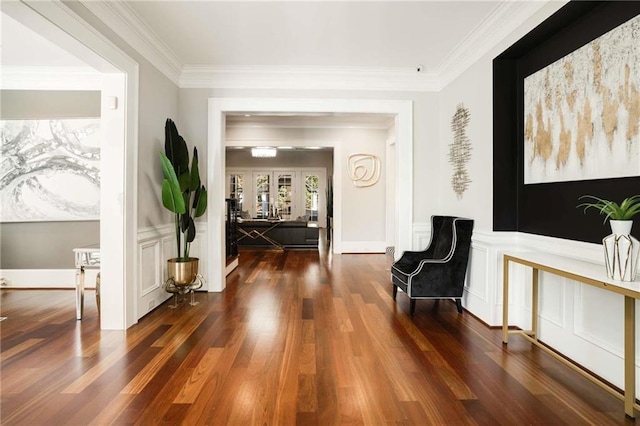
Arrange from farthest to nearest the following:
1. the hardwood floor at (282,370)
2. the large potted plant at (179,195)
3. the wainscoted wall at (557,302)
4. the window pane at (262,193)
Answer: the window pane at (262,193), the large potted plant at (179,195), the wainscoted wall at (557,302), the hardwood floor at (282,370)

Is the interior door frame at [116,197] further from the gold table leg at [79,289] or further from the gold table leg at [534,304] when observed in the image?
the gold table leg at [534,304]

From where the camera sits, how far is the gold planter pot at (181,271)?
3.63 meters

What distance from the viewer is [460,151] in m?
3.85

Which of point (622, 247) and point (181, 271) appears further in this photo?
point (181, 271)

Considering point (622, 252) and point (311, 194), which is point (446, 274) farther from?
point (311, 194)

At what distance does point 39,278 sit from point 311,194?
9104mm

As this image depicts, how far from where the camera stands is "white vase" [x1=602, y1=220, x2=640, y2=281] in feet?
6.04

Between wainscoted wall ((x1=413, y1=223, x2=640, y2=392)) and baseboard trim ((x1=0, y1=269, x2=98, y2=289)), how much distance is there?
4.77 metres

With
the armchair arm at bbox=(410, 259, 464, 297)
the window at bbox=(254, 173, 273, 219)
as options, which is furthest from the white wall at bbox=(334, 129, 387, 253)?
the window at bbox=(254, 173, 273, 219)

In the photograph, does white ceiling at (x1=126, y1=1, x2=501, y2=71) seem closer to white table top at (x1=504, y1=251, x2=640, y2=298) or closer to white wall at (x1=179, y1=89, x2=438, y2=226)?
white wall at (x1=179, y1=89, x2=438, y2=226)

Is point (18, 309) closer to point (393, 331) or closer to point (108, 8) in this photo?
point (108, 8)

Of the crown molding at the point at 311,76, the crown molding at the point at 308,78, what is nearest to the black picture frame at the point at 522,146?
the crown molding at the point at 311,76

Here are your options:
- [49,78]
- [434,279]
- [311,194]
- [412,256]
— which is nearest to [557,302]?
[434,279]

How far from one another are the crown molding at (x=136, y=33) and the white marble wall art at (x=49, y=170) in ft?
4.72
